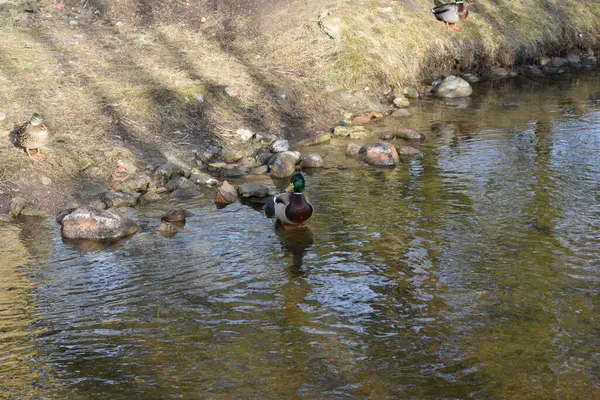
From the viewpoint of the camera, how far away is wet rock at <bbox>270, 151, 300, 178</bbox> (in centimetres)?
1018

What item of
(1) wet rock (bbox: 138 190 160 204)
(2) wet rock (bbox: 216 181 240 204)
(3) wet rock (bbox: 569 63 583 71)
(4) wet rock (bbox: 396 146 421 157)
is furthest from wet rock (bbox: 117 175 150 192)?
(3) wet rock (bbox: 569 63 583 71)

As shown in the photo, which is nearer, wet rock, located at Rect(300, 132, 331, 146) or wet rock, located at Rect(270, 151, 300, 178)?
Result: wet rock, located at Rect(270, 151, 300, 178)

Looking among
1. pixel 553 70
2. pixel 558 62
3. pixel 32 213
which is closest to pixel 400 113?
pixel 553 70

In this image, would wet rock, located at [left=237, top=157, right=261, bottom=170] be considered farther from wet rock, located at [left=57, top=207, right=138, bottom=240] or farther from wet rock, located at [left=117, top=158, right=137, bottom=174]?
wet rock, located at [left=57, top=207, right=138, bottom=240]

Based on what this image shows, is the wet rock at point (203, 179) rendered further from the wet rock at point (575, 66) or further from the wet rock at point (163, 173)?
the wet rock at point (575, 66)

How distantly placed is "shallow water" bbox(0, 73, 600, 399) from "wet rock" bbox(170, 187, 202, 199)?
188mm

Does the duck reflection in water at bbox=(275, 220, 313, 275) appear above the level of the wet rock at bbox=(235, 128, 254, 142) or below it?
below

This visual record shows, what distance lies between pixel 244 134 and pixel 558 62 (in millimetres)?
9140

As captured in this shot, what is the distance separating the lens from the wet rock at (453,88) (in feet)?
48.4

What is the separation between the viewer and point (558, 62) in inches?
680

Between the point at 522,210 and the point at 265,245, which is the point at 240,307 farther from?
the point at 522,210

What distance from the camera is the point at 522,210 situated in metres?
8.31

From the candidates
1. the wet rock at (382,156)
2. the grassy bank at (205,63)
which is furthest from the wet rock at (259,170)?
the wet rock at (382,156)

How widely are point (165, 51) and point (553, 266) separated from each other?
8.82m
